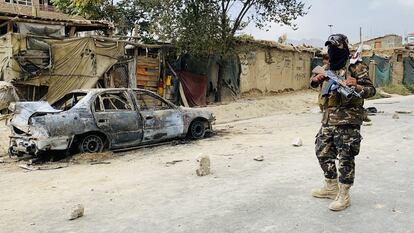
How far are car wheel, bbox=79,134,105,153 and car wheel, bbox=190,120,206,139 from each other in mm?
2325

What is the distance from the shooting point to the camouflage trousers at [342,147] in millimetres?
4363

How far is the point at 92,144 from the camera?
8367 millimetres

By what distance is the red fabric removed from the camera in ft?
54.7

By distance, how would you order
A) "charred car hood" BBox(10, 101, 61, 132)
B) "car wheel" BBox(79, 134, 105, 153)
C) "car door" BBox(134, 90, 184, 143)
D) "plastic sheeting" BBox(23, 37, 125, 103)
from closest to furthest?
"charred car hood" BBox(10, 101, 61, 132), "car wheel" BBox(79, 134, 105, 153), "car door" BBox(134, 90, 184, 143), "plastic sheeting" BBox(23, 37, 125, 103)

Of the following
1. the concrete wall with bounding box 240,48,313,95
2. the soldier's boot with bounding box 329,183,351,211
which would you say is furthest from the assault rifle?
the concrete wall with bounding box 240,48,313,95

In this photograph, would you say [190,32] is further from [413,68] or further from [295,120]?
[413,68]

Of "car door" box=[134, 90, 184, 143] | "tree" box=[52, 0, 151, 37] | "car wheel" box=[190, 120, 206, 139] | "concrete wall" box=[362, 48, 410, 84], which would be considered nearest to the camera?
"car door" box=[134, 90, 184, 143]

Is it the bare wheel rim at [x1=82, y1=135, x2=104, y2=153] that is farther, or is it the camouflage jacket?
the bare wheel rim at [x1=82, y1=135, x2=104, y2=153]

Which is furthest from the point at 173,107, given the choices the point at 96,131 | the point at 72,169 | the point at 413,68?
the point at 413,68

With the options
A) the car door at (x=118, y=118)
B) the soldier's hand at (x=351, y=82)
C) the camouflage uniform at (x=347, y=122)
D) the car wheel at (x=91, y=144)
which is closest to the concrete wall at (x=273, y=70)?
the car door at (x=118, y=118)

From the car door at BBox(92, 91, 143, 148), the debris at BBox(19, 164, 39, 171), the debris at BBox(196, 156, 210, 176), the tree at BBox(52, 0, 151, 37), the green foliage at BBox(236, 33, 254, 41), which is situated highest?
the tree at BBox(52, 0, 151, 37)

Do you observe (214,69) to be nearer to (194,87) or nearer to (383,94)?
(194,87)

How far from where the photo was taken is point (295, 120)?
13.7 meters

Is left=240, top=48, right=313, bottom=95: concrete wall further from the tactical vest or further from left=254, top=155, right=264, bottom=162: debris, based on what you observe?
the tactical vest
